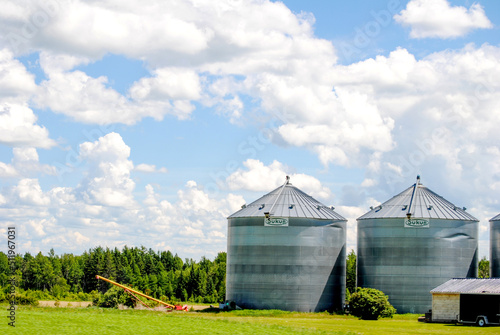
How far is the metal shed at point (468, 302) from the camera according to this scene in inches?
2622

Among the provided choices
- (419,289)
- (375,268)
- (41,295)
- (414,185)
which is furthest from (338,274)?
(41,295)

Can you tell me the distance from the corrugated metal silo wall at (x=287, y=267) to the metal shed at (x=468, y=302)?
16.0 metres

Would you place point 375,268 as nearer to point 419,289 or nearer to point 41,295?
point 419,289

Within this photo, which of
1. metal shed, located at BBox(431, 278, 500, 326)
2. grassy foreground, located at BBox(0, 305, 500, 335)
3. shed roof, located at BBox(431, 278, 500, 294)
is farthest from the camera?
shed roof, located at BBox(431, 278, 500, 294)

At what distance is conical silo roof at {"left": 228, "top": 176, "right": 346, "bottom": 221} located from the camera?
275 feet

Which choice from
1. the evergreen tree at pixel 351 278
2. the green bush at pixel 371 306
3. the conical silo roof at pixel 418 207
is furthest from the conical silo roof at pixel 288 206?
Result: the evergreen tree at pixel 351 278

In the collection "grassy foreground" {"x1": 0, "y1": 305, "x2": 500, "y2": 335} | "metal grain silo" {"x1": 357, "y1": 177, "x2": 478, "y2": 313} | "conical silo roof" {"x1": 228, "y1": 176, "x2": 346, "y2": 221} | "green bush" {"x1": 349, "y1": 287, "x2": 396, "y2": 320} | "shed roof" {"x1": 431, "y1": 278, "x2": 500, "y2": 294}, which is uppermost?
"conical silo roof" {"x1": 228, "y1": 176, "x2": 346, "y2": 221}

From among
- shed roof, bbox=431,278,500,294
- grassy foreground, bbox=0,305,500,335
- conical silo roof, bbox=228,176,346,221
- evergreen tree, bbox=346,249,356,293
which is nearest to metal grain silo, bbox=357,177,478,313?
shed roof, bbox=431,278,500,294

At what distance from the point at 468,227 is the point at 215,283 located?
298 ft

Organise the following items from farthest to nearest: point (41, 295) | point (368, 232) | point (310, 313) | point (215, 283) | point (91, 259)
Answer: point (91, 259)
point (215, 283)
point (41, 295)
point (368, 232)
point (310, 313)

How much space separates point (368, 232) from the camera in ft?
280

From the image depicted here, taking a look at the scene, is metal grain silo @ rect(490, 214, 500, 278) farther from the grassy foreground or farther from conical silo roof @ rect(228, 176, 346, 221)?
the grassy foreground

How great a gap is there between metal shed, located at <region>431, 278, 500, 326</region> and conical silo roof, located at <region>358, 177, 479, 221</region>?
41.9ft

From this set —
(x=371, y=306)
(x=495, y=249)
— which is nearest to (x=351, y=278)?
(x=495, y=249)
